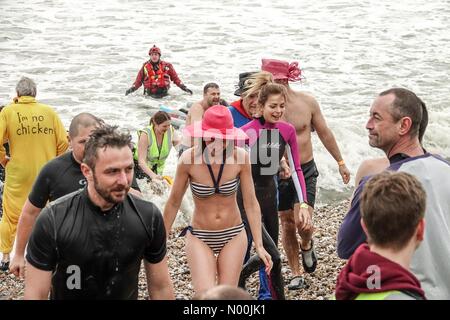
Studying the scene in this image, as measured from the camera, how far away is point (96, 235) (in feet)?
11.6

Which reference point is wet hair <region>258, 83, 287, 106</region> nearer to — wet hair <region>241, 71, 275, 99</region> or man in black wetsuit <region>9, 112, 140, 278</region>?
wet hair <region>241, 71, 275, 99</region>

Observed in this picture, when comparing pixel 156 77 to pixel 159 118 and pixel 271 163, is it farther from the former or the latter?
pixel 271 163

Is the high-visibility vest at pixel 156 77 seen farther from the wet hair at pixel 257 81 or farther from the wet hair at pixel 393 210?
the wet hair at pixel 393 210

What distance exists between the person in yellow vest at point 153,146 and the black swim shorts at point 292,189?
2.18 meters

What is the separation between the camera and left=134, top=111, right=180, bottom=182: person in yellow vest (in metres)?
8.45

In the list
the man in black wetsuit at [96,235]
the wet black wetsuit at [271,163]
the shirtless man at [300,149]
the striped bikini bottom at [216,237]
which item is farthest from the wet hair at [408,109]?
the shirtless man at [300,149]

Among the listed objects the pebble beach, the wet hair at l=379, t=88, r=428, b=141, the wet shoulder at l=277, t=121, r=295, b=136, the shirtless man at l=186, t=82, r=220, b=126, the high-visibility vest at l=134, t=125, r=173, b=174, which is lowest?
the pebble beach

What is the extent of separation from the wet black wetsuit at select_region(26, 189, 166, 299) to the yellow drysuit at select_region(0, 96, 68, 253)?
3.47 metres

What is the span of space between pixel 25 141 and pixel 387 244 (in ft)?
16.8

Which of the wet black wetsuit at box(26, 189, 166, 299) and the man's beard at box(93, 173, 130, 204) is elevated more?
the man's beard at box(93, 173, 130, 204)

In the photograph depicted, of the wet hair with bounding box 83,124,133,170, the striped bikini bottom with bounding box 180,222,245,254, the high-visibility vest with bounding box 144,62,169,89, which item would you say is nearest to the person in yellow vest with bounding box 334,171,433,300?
the wet hair with bounding box 83,124,133,170

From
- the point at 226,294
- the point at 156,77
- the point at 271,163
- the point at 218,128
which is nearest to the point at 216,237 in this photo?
the point at 218,128

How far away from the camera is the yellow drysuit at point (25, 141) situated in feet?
22.6
